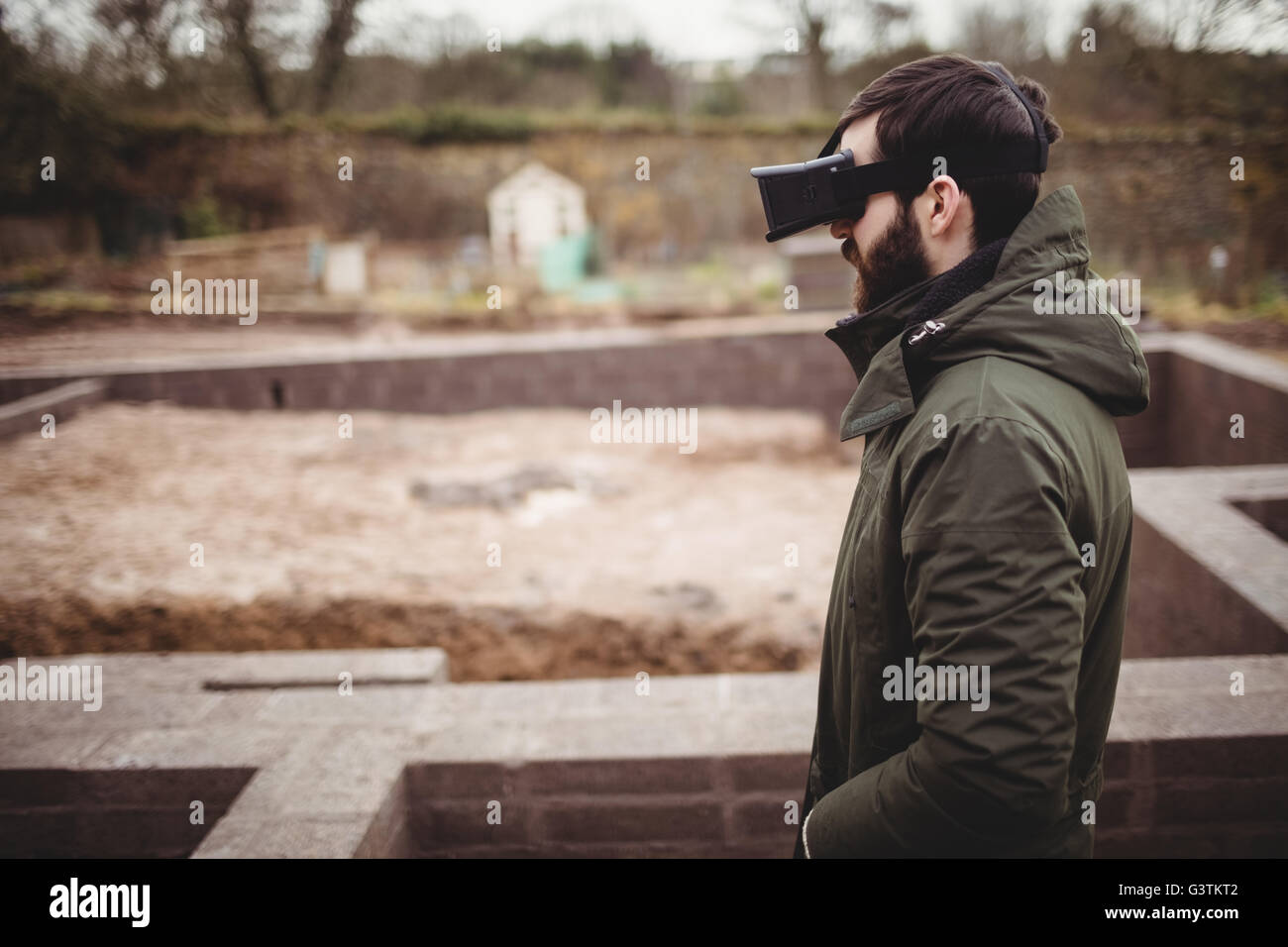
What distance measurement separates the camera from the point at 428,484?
7410 mm

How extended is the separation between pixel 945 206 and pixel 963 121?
13cm

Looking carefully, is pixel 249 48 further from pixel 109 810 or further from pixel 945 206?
pixel 945 206

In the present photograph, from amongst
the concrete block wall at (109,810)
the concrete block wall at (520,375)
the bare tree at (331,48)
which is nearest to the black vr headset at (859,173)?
the concrete block wall at (109,810)

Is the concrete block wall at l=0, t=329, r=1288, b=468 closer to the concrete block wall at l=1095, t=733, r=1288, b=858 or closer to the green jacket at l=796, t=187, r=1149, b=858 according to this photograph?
the concrete block wall at l=1095, t=733, r=1288, b=858

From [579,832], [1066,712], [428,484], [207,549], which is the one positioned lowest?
[579,832]

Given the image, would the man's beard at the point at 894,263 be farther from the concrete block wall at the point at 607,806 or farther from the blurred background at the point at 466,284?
the blurred background at the point at 466,284

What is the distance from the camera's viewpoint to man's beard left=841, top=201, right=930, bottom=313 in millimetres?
1387

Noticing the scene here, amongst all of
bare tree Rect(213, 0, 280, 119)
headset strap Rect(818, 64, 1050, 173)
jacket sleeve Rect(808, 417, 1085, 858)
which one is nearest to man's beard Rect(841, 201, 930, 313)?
headset strap Rect(818, 64, 1050, 173)

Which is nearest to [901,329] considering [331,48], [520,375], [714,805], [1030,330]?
[1030,330]

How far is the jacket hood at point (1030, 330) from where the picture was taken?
125 cm

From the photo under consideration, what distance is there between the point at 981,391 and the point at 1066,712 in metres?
0.45
